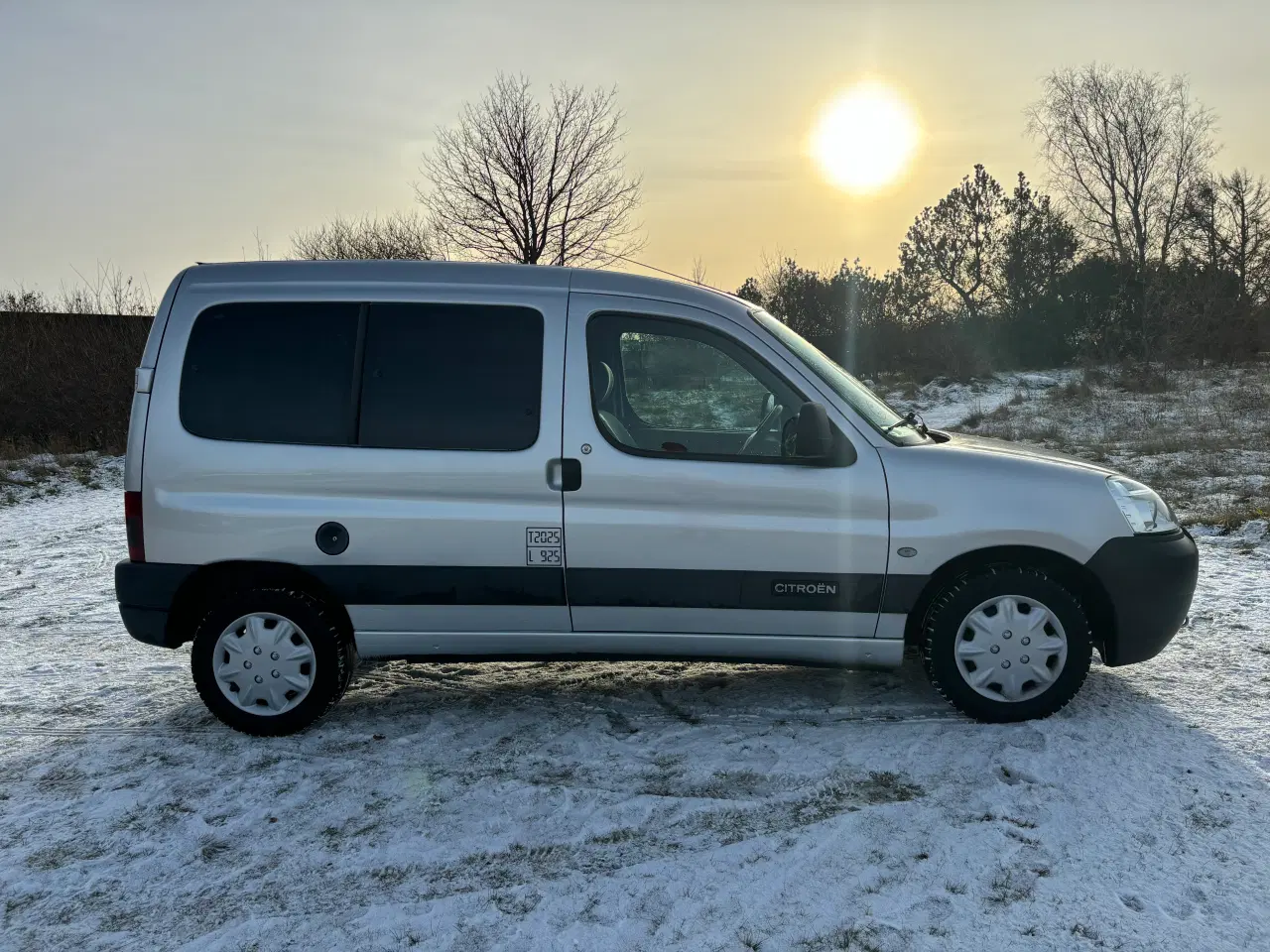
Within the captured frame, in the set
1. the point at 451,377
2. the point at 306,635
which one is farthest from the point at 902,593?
the point at 306,635

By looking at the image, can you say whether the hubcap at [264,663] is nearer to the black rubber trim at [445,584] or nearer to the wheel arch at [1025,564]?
the black rubber trim at [445,584]

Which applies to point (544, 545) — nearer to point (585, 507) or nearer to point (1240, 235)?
point (585, 507)

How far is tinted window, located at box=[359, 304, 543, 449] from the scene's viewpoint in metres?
4.19

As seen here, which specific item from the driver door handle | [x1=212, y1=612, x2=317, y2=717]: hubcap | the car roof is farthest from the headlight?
[x1=212, y1=612, x2=317, y2=717]: hubcap

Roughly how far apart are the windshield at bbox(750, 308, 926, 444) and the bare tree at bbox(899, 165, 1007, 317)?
2820cm

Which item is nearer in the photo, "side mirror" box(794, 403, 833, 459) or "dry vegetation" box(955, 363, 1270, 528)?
"side mirror" box(794, 403, 833, 459)

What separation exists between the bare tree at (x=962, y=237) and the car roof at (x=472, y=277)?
28639 millimetres

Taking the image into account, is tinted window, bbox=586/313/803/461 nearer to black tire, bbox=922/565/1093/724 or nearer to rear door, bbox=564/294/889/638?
rear door, bbox=564/294/889/638

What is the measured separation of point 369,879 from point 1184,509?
27.9 feet

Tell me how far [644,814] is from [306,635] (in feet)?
5.55

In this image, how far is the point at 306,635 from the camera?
4.25 meters

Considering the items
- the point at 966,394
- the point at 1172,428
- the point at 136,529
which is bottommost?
the point at 136,529

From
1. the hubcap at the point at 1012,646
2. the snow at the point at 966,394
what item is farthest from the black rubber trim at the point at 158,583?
the snow at the point at 966,394

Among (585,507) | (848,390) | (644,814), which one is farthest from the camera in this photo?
(848,390)
